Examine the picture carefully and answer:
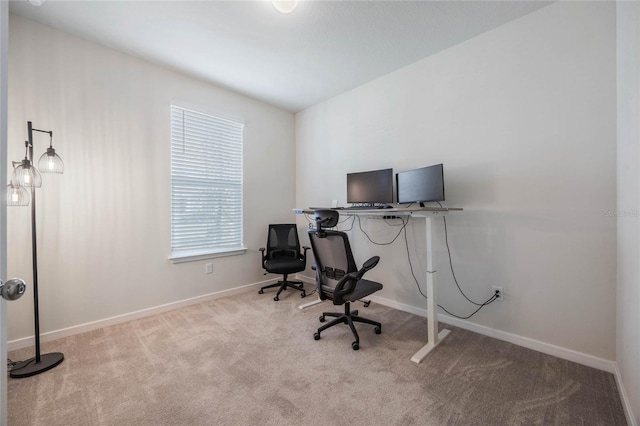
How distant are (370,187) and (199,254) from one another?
2306 millimetres

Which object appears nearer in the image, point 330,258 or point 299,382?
point 299,382

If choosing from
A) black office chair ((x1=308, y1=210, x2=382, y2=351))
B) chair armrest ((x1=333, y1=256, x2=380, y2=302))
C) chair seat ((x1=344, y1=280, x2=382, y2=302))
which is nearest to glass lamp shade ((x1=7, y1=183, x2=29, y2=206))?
black office chair ((x1=308, y1=210, x2=382, y2=351))

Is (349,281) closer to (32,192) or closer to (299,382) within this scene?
(299,382)

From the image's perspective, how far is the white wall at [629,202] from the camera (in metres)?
1.34

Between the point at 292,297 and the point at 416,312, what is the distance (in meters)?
1.57

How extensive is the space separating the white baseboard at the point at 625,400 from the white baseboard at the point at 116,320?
3628 millimetres

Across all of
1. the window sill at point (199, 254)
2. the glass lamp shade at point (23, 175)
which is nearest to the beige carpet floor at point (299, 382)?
the window sill at point (199, 254)

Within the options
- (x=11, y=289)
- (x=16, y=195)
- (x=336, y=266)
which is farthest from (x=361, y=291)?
(x=16, y=195)

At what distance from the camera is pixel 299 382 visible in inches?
70.7

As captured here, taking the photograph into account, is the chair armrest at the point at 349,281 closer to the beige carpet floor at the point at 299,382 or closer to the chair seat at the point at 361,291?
the chair seat at the point at 361,291

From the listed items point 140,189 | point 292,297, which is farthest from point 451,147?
point 140,189

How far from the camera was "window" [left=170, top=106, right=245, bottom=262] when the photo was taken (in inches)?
125

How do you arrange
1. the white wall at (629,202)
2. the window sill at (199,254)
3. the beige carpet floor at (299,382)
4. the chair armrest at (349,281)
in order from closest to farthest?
the white wall at (629,202) → the beige carpet floor at (299,382) → the chair armrest at (349,281) → the window sill at (199,254)

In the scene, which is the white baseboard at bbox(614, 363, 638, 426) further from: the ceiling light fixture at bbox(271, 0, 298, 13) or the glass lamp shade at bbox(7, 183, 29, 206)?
the glass lamp shade at bbox(7, 183, 29, 206)
